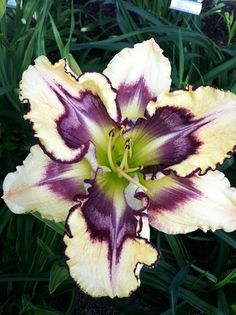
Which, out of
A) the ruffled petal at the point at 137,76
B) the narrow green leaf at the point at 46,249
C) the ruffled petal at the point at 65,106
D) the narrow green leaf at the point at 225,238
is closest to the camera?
the ruffled petal at the point at 65,106

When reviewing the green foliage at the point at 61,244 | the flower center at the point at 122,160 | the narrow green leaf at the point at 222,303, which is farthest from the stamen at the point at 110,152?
the narrow green leaf at the point at 222,303

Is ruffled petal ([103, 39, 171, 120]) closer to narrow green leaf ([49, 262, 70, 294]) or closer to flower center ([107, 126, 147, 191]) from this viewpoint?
flower center ([107, 126, 147, 191])

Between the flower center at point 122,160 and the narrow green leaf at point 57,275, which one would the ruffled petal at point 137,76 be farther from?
the narrow green leaf at point 57,275

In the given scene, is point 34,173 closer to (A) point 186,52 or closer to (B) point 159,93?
(B) point 159,93

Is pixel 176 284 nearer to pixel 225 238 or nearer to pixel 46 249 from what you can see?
pixel 225 238

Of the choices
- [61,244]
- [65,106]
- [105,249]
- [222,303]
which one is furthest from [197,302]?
[65,106]

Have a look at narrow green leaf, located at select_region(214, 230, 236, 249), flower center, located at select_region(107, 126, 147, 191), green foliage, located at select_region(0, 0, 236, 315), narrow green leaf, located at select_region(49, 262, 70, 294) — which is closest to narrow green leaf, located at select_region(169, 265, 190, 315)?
green foliage, located at select_region(0, 0, 236, 315)
